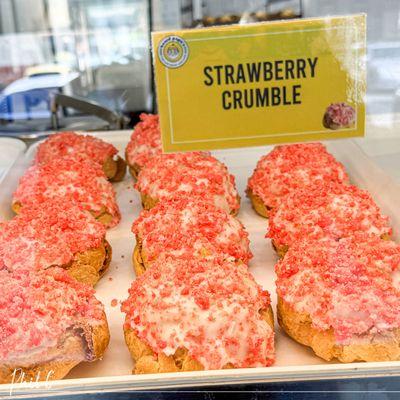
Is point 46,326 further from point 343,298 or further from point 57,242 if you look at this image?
point 343,298

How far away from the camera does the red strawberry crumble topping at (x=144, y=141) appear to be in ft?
10.7

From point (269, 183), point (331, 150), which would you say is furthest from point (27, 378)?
point (331, 150)

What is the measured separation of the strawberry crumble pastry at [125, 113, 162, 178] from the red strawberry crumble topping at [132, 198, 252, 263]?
0.76 m

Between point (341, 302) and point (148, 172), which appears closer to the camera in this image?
point (341, 302)

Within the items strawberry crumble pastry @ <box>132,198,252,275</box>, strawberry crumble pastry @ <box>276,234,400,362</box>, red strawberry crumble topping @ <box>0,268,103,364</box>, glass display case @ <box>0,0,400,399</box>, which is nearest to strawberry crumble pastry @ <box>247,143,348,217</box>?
glass display case @ <box>0,0,400,399</box>

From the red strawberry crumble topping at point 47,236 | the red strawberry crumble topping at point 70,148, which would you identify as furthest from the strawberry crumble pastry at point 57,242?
the red strawberry crumble topping at point 70,148

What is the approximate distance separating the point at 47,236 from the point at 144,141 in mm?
1097

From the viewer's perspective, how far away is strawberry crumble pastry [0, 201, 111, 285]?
2262 mm

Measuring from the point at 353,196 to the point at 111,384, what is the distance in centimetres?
153

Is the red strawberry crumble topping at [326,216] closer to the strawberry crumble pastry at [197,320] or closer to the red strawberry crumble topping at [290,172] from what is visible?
the red strawberry crumble topping at [290,172]

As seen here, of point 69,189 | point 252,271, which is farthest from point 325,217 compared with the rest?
point 69,189

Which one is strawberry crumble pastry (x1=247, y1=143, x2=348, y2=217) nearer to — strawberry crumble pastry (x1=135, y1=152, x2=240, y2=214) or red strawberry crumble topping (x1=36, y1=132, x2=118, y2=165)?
strawberry crumble pastry (x1=135, y1=152, x2=240, y2=214)

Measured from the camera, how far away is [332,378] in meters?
1.39

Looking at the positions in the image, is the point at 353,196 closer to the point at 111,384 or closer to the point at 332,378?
the point at 332,378
